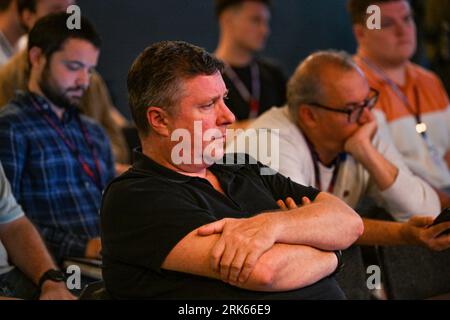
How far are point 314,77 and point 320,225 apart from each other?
931 millimetres

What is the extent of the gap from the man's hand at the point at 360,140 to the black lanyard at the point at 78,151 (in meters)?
→ 0.86

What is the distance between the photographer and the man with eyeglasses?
2.46m

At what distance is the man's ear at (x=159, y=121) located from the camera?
5.63ft

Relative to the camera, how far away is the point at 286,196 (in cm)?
190

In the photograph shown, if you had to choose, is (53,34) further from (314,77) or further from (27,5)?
(314,77)

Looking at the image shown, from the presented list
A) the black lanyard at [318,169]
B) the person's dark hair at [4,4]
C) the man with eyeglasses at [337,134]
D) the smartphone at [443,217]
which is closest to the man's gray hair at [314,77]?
the man with eyeglasses at [337,134]

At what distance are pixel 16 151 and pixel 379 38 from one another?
175cm

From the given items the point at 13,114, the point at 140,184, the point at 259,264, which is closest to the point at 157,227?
the point at 140,184

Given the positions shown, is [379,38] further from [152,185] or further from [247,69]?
[152,185]

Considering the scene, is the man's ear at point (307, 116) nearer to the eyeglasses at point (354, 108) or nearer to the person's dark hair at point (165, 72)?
the eyeglasses at point (354, 108)

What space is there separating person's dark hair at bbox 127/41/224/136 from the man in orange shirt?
5.36 ft

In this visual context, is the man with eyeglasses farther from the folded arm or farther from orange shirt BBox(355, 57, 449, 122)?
the folded arm

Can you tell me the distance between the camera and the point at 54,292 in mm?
2080

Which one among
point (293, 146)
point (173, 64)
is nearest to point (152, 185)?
point (173, 64)
